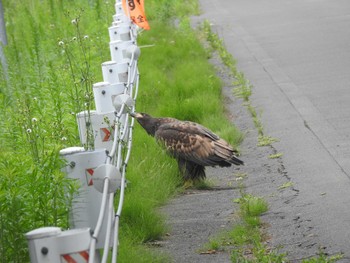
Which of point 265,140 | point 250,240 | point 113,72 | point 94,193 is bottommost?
point 265,140

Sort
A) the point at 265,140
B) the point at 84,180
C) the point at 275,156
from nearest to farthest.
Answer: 1. the point at 84,180
2. the point at 275,156
3. the point at 265,140

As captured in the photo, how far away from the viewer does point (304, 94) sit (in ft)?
47.5

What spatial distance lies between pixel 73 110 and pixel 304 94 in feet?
15.5

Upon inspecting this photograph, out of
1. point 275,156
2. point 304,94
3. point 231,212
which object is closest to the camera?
point 231,212

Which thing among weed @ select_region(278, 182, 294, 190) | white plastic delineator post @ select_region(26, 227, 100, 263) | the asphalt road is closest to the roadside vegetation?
the asphalt road

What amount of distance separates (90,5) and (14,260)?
15.3 meters

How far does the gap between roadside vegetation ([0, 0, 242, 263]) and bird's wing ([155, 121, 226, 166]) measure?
0.60 ft

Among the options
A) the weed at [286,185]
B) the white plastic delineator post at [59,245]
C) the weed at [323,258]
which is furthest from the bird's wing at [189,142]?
the white plastic delineator post at [59,245]

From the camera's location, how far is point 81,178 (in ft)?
20.6

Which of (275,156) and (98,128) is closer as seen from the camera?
(98,128)

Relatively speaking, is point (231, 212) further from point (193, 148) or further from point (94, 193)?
point (94, 193)

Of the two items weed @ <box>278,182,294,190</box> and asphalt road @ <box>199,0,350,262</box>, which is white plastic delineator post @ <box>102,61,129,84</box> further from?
weed @ <box>278,182,294,190</box>

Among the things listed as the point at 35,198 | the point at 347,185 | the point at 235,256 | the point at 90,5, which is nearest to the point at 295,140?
the point at 347,185

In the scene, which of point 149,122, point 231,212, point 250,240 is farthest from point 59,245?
point 149,122
